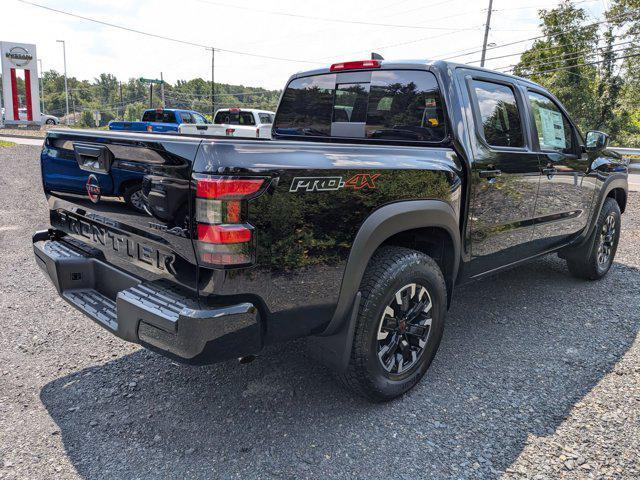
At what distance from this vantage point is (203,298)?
198 cm

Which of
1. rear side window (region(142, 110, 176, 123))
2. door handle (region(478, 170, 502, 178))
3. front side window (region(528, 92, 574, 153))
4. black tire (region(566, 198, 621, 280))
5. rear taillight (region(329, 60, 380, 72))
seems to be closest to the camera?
door handle (region(478, 170, 502, 178))

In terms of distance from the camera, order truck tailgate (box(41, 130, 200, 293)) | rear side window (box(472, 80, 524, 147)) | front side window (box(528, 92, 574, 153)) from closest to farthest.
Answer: truck tailgate (box(41, 130, 200, 293)) < rear side window (box(472, 80, 524, 147)) < front side window (box(528, 92, 574, 153))

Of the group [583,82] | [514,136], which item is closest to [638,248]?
[514,136]

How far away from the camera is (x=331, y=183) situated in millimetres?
2240

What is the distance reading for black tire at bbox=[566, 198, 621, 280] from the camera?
4.91 metres

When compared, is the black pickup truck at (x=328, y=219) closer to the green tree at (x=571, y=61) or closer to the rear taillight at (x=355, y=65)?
the rear taillight at (x=355, y=65)

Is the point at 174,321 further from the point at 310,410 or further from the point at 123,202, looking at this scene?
the point at 310,410

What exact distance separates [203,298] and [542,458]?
1.83 meters

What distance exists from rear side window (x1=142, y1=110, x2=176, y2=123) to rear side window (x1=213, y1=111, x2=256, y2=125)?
6.18ft

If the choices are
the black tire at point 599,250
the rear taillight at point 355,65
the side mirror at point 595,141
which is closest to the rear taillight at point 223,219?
the rear taillight at point 355,65

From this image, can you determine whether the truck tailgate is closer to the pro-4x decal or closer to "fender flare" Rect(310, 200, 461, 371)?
the pro-4x decal

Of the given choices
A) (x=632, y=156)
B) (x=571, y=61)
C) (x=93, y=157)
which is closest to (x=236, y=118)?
(x=93, y=157)

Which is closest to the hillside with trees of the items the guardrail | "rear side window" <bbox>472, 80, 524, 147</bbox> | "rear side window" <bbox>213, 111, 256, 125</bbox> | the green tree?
the green tree

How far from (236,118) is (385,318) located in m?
15.9
